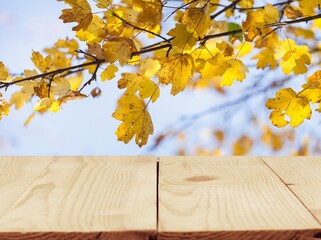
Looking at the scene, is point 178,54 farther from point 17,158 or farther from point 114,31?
point 17,158

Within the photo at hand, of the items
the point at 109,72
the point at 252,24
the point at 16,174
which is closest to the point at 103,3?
the point at 109,72

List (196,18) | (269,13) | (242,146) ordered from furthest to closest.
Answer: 1. (242,146)
2. (269,13)
3. (196,18)

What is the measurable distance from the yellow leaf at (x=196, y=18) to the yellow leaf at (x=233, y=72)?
8.6 inches

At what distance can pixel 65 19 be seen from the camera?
108cm

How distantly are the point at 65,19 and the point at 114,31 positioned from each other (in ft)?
0.36

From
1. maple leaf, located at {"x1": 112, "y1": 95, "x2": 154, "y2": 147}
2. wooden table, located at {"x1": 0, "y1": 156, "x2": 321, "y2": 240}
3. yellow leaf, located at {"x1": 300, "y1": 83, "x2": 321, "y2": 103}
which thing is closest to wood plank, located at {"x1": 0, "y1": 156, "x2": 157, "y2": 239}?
wooden table, located at {"x1": 0, "y1": 156, "x2": 321, "y2": 240}

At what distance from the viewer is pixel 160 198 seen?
46.1 inches

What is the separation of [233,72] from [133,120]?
258mm

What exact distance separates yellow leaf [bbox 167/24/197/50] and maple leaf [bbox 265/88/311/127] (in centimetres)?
21

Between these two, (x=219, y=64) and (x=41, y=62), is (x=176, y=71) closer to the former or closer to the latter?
(x=219, y=64)

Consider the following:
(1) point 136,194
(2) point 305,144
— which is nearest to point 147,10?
(1) point 136,194

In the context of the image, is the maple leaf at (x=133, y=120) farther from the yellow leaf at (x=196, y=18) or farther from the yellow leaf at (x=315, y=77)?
the yellow leaf at (x=315, y=77)

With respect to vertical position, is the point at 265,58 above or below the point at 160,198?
above

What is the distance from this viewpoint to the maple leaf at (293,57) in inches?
52.0
